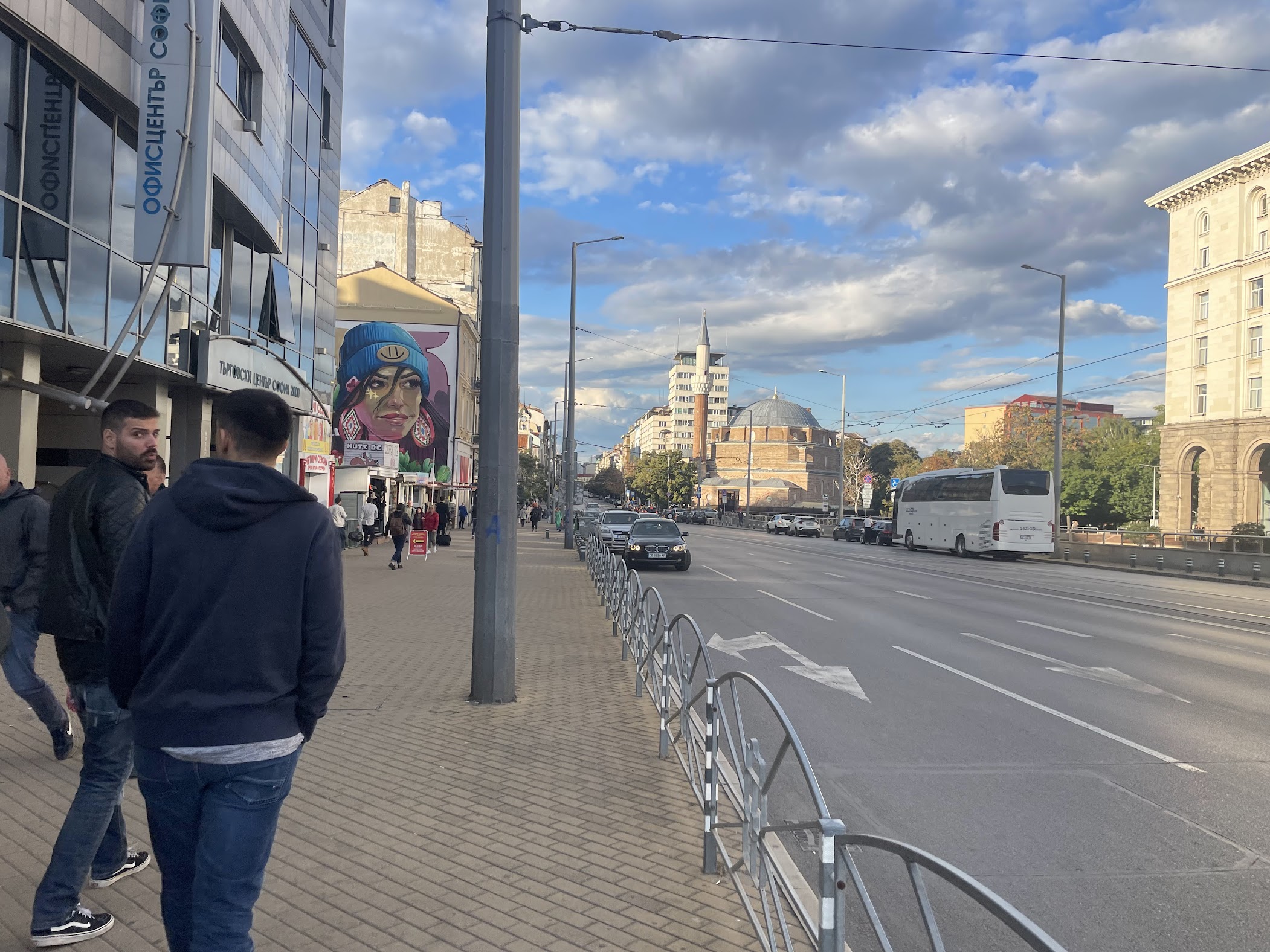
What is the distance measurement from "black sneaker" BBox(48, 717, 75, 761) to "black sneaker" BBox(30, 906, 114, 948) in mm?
2550

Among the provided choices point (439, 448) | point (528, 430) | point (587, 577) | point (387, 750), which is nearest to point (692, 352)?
point (528, 430)

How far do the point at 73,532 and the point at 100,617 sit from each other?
373 mm

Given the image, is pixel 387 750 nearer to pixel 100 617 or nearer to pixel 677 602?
pixel 100 617

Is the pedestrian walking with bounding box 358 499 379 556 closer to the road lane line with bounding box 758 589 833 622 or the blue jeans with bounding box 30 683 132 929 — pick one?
the road lane line with bounding box 758 589 833 622

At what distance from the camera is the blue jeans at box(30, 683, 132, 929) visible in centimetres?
359

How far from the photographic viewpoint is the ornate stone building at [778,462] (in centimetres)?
13962

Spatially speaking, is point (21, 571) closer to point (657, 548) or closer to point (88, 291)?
point (88, 291)

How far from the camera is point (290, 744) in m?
2.70

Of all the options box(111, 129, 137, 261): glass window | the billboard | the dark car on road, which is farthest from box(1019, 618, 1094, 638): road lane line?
the billboard

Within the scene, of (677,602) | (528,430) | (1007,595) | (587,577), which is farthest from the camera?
(528,430)

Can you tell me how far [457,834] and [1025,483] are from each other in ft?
116

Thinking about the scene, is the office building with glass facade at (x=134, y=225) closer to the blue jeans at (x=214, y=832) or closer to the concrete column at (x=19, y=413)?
the concrete column at (x=19, y=413)

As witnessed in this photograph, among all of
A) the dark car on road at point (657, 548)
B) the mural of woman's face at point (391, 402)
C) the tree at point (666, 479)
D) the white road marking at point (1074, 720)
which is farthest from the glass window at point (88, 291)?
the tree at point (666, 479)

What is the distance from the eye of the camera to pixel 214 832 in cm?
259
